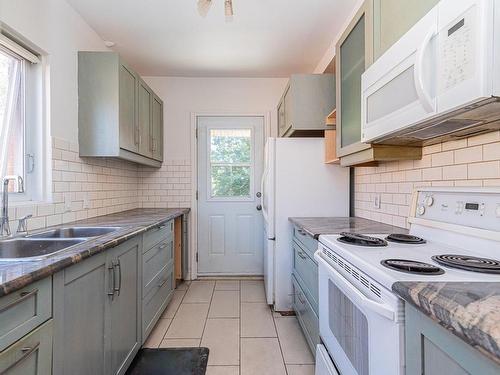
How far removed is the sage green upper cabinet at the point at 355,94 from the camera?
1.68m

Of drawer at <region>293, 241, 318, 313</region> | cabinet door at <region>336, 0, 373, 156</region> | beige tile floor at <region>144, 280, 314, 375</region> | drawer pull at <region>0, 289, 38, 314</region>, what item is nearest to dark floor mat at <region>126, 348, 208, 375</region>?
beige tile floor at <region>144, 280, 314, 375</region>

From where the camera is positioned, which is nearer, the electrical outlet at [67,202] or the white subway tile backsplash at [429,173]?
the white subway tile backsplash at [429,173]

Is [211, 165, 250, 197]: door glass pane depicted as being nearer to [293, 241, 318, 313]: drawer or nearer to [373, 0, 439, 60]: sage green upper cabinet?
[293, 241, 318, 313]: drawer

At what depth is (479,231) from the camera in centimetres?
117

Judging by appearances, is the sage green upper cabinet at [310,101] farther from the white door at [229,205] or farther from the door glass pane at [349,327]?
the door glass pane at [349,327]

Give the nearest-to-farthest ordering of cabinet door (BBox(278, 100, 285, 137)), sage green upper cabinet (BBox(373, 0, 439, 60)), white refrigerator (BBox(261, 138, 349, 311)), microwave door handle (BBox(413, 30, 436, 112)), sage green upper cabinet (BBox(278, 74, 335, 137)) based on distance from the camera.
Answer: microwave door handle (BBox(413, 30, 436, 112)) < sage green upper cabinet (BBox(373, 0, 439, 60)) < white refrigerator (BBox(261, 138, 349, 311)) < sage green upper cabinet (BBox(278, 74, 335, 137)) < cabinet door (BBox(278, 100, 285, 137))

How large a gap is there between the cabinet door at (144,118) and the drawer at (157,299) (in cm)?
122

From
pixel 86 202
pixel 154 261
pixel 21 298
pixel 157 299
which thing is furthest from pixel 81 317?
pixel 86 202

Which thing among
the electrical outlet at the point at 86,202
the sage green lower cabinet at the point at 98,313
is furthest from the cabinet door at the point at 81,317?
the electrical outlet at the point at 86,202

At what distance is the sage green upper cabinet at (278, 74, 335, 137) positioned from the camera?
2801mm

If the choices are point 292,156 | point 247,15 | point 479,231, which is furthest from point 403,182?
point 247,15

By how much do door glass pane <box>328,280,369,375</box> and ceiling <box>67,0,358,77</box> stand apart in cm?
214

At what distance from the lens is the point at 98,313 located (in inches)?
Result: 56.6

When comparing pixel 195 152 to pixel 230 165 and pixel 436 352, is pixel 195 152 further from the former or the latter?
pixel 436 352
